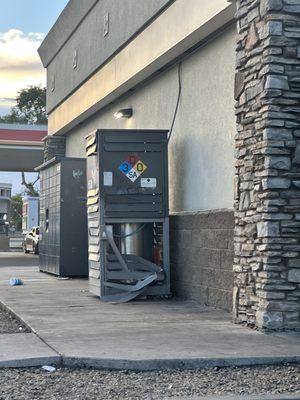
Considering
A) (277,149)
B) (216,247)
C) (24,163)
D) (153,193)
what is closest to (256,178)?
(277,149)

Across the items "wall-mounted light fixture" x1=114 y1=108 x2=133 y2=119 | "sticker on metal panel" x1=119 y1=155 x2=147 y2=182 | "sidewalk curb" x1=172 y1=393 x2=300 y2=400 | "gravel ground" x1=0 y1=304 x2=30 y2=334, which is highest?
"wall-mounted light fixture" x1=114 y1=108 x2=133 y2=119

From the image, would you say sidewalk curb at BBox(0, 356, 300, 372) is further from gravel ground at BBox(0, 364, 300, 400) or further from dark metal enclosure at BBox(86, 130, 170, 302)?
dark metal enclosure at BBox(86, 130, 170, 302)

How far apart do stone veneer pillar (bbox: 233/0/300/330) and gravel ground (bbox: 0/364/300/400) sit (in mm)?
1568

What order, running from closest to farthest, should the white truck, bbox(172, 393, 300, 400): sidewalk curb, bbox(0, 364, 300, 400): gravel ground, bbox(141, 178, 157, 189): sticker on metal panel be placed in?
bbox(172, 393, 300, 400): sidewalk curb, bbox(0, 364, 300, 400): gravel ground, bbox(141, 178, 157, 189): sticker on metal panel, the white truck

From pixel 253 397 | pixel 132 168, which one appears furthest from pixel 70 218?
pixel 253 397

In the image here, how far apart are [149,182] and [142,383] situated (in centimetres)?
651

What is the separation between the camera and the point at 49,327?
915 cm

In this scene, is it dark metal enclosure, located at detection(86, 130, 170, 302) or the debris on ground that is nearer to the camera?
the debris on ground

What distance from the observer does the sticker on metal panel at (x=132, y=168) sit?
12492 millimetres

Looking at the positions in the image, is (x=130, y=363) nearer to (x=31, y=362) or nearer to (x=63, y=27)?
(x=31, y=362)

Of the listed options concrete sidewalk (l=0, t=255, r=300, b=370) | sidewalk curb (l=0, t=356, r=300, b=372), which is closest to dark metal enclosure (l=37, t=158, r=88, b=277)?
concrete sidewalk (l=0, t=255, r=300, b=370)

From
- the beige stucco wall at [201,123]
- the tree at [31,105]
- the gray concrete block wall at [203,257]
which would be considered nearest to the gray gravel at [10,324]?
the gray concrete block wall at [203,257]

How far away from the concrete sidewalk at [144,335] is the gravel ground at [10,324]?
5.4 inches

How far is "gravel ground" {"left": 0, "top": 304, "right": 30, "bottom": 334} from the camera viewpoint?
9375mm
